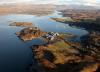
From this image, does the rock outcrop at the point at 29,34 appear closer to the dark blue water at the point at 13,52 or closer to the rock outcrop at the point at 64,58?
the dark blue water at the point at 13,52

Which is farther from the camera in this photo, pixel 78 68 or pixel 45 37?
pixel 45 37

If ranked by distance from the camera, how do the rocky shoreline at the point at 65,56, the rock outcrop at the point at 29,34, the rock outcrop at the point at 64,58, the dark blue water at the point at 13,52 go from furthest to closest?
the rock outcrop at the point at 29,34 < the dark blue water at the point at 13,52 < the rocky shoreline at the point at 65,56 < the rock outcrop at the point at 64,58

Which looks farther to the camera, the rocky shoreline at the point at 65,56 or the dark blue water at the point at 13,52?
the dark blue water at the point at 13,52

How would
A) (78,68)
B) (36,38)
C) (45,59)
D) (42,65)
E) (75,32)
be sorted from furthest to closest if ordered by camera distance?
(75,32)
(36,38)
(45,59)
(42,65)
(78,68)

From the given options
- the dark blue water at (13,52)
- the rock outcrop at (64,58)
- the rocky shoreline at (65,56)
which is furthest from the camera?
the dark blue water at (13,52)

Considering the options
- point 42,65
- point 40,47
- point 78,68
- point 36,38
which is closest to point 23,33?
point 36,38

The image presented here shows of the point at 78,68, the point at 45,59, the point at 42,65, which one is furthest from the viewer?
the point at 45,59

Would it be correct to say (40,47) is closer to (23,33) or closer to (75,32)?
(23,33)

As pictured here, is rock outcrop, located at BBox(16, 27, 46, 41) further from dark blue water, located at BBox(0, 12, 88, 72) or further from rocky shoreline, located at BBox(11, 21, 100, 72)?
dark blue water, located at BBox(0, 12, 88, 72)

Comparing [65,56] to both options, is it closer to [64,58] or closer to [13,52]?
[64,58]

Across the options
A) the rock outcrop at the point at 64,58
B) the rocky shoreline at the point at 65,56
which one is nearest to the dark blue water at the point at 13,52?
the rocky shoreline at the point at 65,56

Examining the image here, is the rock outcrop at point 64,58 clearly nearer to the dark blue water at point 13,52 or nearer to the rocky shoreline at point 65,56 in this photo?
the rocky shoreline at point 65,56
